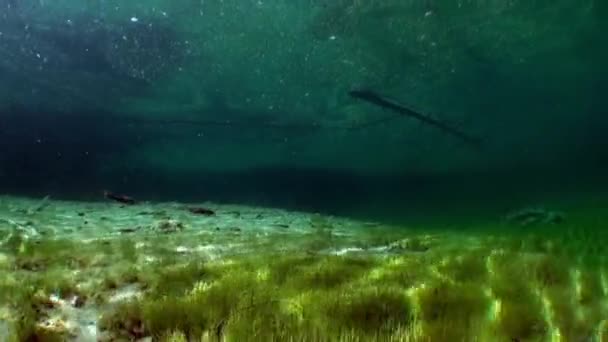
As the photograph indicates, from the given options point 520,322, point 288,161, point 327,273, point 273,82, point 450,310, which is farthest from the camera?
point 288,161

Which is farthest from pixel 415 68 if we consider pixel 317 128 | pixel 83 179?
pixel 83 179

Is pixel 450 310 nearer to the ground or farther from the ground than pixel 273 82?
nearer to the ground

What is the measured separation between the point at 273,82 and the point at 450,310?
104 feet

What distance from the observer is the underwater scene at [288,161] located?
3166mm

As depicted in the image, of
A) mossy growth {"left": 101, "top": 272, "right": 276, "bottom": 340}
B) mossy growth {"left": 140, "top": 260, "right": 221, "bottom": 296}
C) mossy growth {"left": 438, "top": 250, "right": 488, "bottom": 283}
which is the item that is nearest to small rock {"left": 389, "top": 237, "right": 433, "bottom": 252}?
mossy growth {"left": 438, "top": 250, "right": 488, "bottom": 283}

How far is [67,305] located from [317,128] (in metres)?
39.9

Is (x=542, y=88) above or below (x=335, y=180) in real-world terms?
→ above

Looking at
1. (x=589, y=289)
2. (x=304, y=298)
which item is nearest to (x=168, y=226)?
(x=304, y=298)

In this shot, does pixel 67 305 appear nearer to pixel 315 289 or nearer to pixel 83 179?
pixel 315 289

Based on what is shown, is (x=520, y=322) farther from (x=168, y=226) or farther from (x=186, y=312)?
(x=168, y=226)

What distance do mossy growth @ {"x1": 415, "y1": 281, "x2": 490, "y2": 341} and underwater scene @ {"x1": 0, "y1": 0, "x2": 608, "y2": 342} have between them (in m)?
0.02

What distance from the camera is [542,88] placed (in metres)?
41.7

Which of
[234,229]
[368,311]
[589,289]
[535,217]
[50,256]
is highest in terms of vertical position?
[535,217]

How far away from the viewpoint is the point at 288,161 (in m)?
62.8
